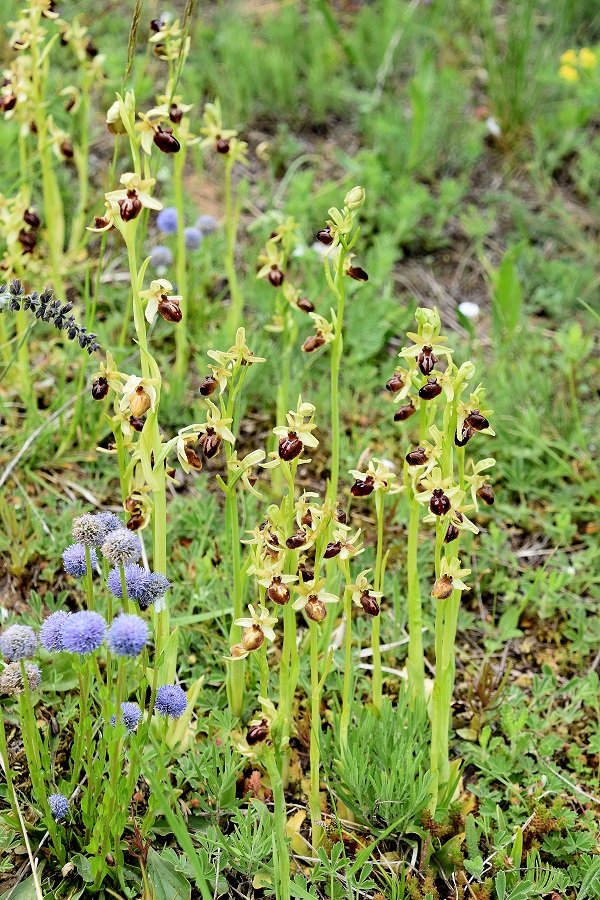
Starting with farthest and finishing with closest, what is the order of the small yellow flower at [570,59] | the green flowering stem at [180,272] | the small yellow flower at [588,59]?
the small yellow flower at [570,59] < the small yellow flower at [588,59] < the green flowering stem at [180,272]

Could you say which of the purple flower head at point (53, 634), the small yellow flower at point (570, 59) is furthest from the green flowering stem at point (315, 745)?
the small yellow flower at point (570, 59)

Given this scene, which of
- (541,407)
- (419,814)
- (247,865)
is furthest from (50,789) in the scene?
(541,407)

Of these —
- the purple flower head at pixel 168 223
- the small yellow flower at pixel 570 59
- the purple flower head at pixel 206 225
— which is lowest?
the purple flower head at pixel 206 225

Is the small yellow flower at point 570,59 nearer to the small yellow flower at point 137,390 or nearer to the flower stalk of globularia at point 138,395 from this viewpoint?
the flower stalk of globularia at point 138,395

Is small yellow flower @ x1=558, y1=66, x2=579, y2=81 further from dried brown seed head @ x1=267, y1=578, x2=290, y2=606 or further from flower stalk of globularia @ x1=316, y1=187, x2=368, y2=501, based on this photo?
dried brown seed head @ x1=267, y1=578, x2=290, y2=606

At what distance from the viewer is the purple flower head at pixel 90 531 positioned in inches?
65.2

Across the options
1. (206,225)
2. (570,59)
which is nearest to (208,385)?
(206,225)

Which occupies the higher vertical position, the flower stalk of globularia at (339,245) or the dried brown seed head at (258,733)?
the flower stalk of globularia at (339,245)

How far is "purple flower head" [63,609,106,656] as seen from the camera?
1.53 m

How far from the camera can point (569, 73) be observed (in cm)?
429

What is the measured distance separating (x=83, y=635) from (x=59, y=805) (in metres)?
0.46

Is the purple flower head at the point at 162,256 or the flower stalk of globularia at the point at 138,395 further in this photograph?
the purple flower head at the point at 162,256

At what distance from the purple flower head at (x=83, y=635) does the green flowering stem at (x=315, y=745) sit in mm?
473

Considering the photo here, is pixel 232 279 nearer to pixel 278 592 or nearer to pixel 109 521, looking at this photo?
pixel 109 521
